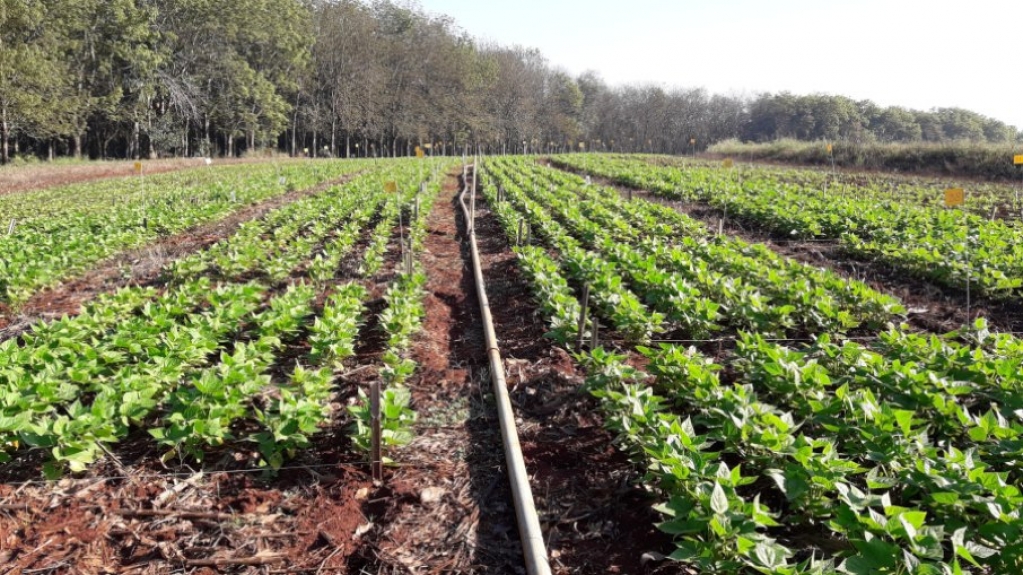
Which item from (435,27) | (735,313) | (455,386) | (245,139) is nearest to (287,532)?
(455,386)

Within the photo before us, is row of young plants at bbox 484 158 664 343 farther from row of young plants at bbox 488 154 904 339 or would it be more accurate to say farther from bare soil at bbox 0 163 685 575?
bare soil at bbox 0 163 685 575

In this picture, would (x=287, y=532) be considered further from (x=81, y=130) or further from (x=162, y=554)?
(x=81, y=130)

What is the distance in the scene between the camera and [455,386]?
5156mm

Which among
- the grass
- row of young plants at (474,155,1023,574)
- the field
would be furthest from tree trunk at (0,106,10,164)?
the grass

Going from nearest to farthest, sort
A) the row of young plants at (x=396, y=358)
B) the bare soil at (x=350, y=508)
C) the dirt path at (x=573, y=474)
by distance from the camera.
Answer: the bare soil at (x=350, y=508) → the dirt path at (x=573, y=474) → the row of young plants at (x=396, y=358)

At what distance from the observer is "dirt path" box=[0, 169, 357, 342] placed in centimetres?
689

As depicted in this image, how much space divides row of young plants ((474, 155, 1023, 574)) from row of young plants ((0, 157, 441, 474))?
2116 millimetres

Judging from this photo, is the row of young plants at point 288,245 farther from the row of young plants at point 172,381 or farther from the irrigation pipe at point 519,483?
the irrigation pipe at point 519,483

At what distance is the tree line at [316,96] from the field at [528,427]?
105 feet

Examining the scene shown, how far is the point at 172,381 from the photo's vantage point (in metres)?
4.46

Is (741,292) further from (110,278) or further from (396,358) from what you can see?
(110,278)

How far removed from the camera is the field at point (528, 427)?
2920 mm

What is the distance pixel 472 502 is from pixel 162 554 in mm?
1614

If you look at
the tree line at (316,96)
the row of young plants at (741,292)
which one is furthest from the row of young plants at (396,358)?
the tree line at (316,96)
